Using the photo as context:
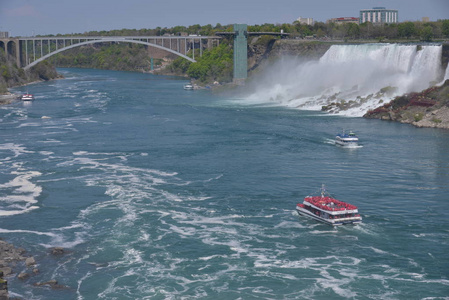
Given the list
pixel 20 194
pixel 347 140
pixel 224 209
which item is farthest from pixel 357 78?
pixel 20 194

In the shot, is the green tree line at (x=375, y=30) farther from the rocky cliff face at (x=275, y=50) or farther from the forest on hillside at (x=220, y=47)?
the rocky cliff face at (x=275, y=50)

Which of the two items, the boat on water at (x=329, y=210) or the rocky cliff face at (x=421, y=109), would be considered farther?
the rocky cliff face at (x=421, y=109)

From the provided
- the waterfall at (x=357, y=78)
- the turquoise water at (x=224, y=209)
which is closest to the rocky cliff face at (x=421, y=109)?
the turquoise water at (x=224, y=209)

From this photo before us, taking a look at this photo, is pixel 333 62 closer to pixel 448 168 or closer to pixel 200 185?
pixel 448 168

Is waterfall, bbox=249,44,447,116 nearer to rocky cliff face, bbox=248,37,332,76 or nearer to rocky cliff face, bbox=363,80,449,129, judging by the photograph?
rocky cliff face, bbox=248,37,332,76

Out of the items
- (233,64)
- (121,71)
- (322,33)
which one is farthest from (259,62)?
(121,71)

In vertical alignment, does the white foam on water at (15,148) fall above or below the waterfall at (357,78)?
below

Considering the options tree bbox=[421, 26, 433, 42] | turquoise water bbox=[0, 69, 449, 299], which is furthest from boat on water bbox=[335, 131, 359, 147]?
tree bbox=[421, 26, 433, 42]

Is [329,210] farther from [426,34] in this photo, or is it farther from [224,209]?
[426,34]
